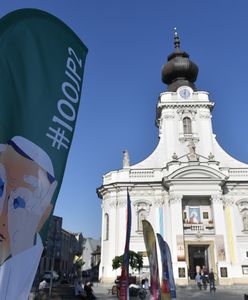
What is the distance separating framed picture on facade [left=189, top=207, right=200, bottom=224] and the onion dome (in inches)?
602

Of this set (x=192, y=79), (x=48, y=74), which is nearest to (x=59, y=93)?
(x=48, y=74)

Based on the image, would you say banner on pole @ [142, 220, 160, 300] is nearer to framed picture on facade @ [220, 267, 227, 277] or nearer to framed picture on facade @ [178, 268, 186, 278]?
framed picture on facade @ [178, 268, 186, 278]

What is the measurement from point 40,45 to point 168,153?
118ft

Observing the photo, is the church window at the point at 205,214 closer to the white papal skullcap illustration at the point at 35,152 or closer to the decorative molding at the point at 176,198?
the decorative molding at the point at 176,198

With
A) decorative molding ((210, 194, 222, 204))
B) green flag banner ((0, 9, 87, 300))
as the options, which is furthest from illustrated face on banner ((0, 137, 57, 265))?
decorative molding ((210, 194, 222, 204))

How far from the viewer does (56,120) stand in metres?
4.24

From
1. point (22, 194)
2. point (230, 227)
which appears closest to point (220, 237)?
point (230, 227)

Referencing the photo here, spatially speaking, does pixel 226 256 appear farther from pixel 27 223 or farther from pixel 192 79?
pixel 27 223

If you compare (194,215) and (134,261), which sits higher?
(194,215)

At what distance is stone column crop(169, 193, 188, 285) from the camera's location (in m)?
32.6

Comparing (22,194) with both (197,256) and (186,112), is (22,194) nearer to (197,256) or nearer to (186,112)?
(197,256)

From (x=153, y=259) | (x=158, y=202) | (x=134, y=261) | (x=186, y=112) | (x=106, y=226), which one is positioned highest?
(x=186, y=112)

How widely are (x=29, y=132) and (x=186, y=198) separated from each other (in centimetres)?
3366

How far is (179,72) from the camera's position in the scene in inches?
1730
